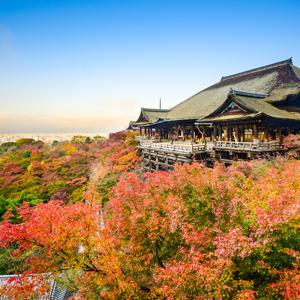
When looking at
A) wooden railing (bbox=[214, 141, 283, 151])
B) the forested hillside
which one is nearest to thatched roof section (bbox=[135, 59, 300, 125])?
wooden railing (bbox=[214, 141, 283, 151])

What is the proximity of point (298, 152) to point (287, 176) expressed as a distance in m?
9.08

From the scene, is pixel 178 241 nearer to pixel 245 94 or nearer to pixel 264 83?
pixel 245 94

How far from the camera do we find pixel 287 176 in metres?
9.35

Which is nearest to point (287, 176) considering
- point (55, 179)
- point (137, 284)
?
point (137, 284)

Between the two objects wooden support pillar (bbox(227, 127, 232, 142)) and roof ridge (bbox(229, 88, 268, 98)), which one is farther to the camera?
wooden support pillar (bbox(227, 127, 232, 142))

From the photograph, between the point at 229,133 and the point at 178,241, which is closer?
the point at 178,241

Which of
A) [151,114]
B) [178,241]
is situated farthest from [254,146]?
[151,114]

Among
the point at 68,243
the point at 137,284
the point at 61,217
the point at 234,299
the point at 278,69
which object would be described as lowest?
the point at 137,284

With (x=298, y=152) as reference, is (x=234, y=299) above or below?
below

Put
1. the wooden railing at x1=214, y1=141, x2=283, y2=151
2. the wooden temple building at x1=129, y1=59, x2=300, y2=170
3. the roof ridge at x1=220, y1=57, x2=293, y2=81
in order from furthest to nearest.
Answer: the roof ridge at x1=220, y1=57, x2=293, y2=81 < the wooden temple building at x1=129, y1=59, x2=300, y2=170 < the wooden railing at x1=214, y1=141, x2=283, y2=151

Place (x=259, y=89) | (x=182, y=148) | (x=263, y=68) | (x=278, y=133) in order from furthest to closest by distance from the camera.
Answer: (x=263, y=68), (x=259, y=89), (x=182, y=148), (x=278, y=133)

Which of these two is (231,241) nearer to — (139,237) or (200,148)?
(139,237)

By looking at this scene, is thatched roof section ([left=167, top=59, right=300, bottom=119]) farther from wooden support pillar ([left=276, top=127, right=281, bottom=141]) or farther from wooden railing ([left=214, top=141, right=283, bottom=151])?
wooden railing ([left=214, top=141, right=283, bottom=151])

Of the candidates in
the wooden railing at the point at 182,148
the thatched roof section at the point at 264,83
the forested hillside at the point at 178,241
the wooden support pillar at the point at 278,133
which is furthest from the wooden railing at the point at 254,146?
the thatched roof section at the point at 264,83
